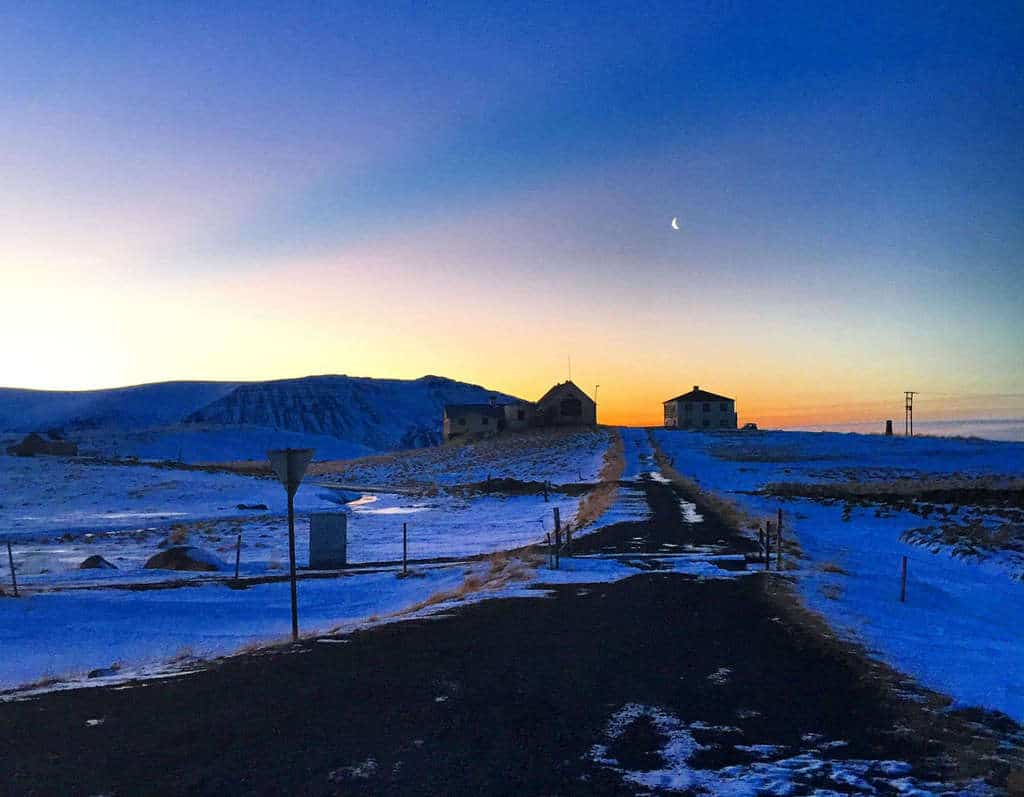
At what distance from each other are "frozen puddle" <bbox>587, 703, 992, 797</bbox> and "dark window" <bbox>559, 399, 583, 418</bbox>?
99310 mm

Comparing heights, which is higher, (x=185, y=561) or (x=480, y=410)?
(x=480, y=410)

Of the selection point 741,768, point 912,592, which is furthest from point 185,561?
point 741,768

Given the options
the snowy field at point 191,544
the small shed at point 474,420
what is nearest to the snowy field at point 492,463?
the snowy field at point 191,544

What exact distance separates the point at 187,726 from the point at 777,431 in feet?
378

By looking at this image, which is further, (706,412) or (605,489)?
(706,412)

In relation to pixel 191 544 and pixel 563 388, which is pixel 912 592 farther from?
pixel 563 388

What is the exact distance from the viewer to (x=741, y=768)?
651 cm

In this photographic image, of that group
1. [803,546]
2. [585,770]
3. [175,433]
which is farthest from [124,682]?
[175,433]

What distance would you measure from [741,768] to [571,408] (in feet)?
330

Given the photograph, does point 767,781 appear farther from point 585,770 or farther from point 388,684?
point 388,684

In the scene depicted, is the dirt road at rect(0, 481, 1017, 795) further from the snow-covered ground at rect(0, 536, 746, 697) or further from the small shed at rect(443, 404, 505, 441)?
the small shed at rect(443, 404, 505, 441)

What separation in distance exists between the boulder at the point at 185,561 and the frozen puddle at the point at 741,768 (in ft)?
Result: 66.1

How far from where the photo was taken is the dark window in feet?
350

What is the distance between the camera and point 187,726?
782cm
